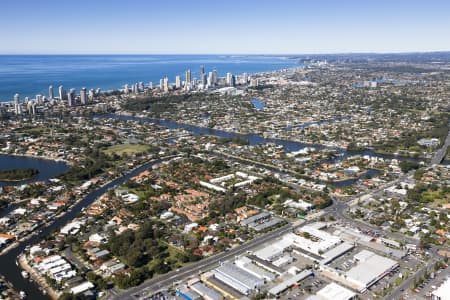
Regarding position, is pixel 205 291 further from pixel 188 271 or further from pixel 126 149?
A: pixel 126 149

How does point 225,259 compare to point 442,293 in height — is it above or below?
below

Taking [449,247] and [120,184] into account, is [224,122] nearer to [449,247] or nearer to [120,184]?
[120,184]

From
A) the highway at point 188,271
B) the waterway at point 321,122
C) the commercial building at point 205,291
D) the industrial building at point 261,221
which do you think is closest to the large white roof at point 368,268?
the highway at point 188,271

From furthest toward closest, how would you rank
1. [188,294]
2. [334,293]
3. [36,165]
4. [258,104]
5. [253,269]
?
[258,104] < [36,165] < [253,269] < [188,294] < [334,293]

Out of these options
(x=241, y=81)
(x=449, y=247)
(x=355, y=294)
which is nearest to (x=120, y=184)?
(x=355, y=294)

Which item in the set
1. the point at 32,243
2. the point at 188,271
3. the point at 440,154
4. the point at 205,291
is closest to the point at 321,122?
the point at 440,154

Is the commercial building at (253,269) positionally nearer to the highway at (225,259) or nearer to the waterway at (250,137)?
the highway at (225,259)
